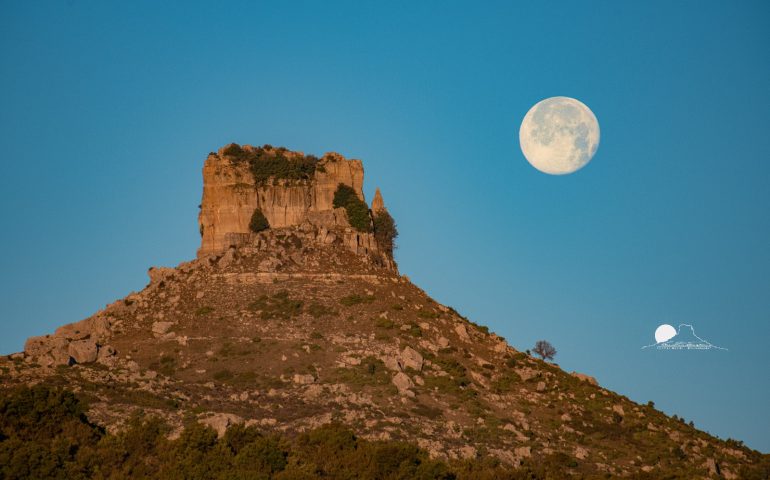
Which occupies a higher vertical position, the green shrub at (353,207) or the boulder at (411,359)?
the green shrub at (353,207)

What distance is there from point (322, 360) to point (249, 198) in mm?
27125

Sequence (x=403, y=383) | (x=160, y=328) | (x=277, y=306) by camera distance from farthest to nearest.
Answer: (x=277, y=306) < (x=160, y=328) < (x=403, y=383)

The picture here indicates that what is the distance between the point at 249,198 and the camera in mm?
135375

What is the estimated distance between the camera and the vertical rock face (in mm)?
134625

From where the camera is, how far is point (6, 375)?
107 metres

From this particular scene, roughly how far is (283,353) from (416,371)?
12444mm

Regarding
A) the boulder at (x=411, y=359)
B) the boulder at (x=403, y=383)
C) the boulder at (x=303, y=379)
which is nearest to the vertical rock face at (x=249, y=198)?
the boulder at (x=411, y=359)

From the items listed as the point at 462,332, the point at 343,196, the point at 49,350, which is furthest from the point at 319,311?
the point at 49,350

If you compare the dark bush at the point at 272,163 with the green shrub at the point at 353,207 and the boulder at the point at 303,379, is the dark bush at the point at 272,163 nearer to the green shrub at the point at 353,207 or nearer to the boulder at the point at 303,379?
the green shrub at the point at 353,207

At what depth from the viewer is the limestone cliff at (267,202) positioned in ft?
440

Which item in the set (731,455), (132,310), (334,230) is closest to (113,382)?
(132,310)

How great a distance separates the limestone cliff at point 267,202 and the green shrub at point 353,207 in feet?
1.96

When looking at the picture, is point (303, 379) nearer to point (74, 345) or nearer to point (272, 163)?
point (74, 345)

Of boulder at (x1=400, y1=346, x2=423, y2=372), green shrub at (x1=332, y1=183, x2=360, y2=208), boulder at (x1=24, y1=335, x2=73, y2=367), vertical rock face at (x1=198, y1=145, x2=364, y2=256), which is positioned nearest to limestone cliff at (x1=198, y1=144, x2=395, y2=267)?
vertical rock face at (x1=198, y1=145, x2=364, y2=256)
